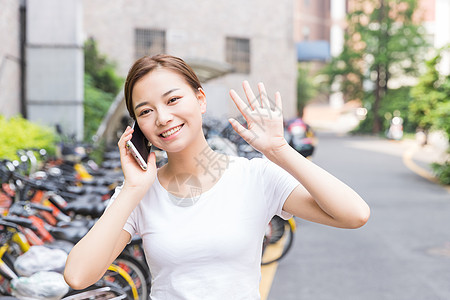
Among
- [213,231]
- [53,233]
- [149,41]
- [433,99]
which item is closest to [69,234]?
[53,233]

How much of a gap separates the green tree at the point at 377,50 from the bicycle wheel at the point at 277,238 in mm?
30154

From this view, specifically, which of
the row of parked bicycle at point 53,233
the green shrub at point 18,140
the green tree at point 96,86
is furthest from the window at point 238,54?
the row of parked bicycle at point 53,233

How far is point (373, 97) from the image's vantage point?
123 feet

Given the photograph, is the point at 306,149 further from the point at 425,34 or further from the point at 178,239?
the point at 425,34

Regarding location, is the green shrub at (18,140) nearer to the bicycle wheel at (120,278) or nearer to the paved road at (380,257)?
the bicycle wheel at (120,278)

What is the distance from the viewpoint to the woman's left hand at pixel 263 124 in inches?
64.0

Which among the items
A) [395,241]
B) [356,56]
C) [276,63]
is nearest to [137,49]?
[276,63]

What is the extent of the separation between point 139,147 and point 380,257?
5259 mm

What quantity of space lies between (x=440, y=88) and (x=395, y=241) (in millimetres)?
6395

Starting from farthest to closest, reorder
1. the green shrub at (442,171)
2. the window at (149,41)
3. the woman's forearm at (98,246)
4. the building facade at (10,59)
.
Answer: the window at (149,41), the green shrub at (442,171), the building facade at (10,59), the woman's forearm at (98,246)

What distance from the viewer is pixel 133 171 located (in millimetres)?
1670

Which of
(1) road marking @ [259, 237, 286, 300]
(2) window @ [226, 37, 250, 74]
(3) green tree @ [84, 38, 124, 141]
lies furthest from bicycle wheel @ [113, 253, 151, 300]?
(2) window @ [226, 37, 250, 74]

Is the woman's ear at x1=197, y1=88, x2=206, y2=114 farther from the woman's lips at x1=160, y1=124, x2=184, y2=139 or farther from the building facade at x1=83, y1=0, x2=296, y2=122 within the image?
the building facade at x1=83, y1=0, x2=296, y2=122

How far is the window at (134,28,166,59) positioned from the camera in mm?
26547
